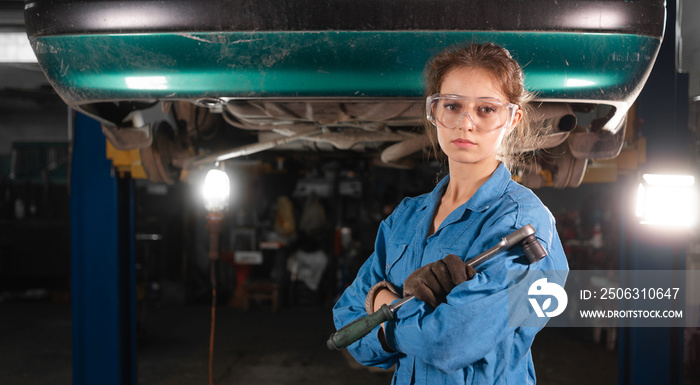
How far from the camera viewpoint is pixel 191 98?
1.29 meters

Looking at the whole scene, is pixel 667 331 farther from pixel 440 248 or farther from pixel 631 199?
pixel 440 248

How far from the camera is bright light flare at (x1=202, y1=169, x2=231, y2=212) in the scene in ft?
7.14

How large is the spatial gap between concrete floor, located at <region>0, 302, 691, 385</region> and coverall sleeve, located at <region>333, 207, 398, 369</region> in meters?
2.85

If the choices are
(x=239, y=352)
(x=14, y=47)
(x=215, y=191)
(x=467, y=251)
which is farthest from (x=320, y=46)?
(x=14, y=47)

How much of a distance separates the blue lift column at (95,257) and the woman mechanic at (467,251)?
1.94 metres

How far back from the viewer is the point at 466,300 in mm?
725

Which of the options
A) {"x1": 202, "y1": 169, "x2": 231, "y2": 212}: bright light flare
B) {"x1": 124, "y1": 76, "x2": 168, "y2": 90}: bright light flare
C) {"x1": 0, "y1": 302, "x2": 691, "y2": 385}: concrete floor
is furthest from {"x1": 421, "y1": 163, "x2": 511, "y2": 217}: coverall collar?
{"x1": 0, "y1": 302, "x2": 691, "y2": 385}: concrete floor

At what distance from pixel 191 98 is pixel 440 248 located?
0.84 m

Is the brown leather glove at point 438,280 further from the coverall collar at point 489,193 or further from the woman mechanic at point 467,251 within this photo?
the coverall collar at point 489,193

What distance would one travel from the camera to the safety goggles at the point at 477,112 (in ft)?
2.65

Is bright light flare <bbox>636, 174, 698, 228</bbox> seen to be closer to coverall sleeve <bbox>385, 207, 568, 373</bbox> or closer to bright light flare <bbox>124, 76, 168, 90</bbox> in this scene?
coverall sleeve <bbox>385, 207, 568, 373</bbox>

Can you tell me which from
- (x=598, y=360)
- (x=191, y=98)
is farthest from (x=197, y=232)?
(x=191, y=98)

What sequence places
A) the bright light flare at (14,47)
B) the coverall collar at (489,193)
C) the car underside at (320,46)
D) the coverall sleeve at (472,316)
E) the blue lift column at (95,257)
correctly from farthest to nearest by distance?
the bright light flare at (14,47) → the blue lift column at (95,257) → the car underside at (320,46) → the coverall collar at (489,193) → the coverall sleeve at (472,316)

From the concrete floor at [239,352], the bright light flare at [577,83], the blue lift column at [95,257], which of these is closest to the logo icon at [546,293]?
the bright light flare at [577,83]
